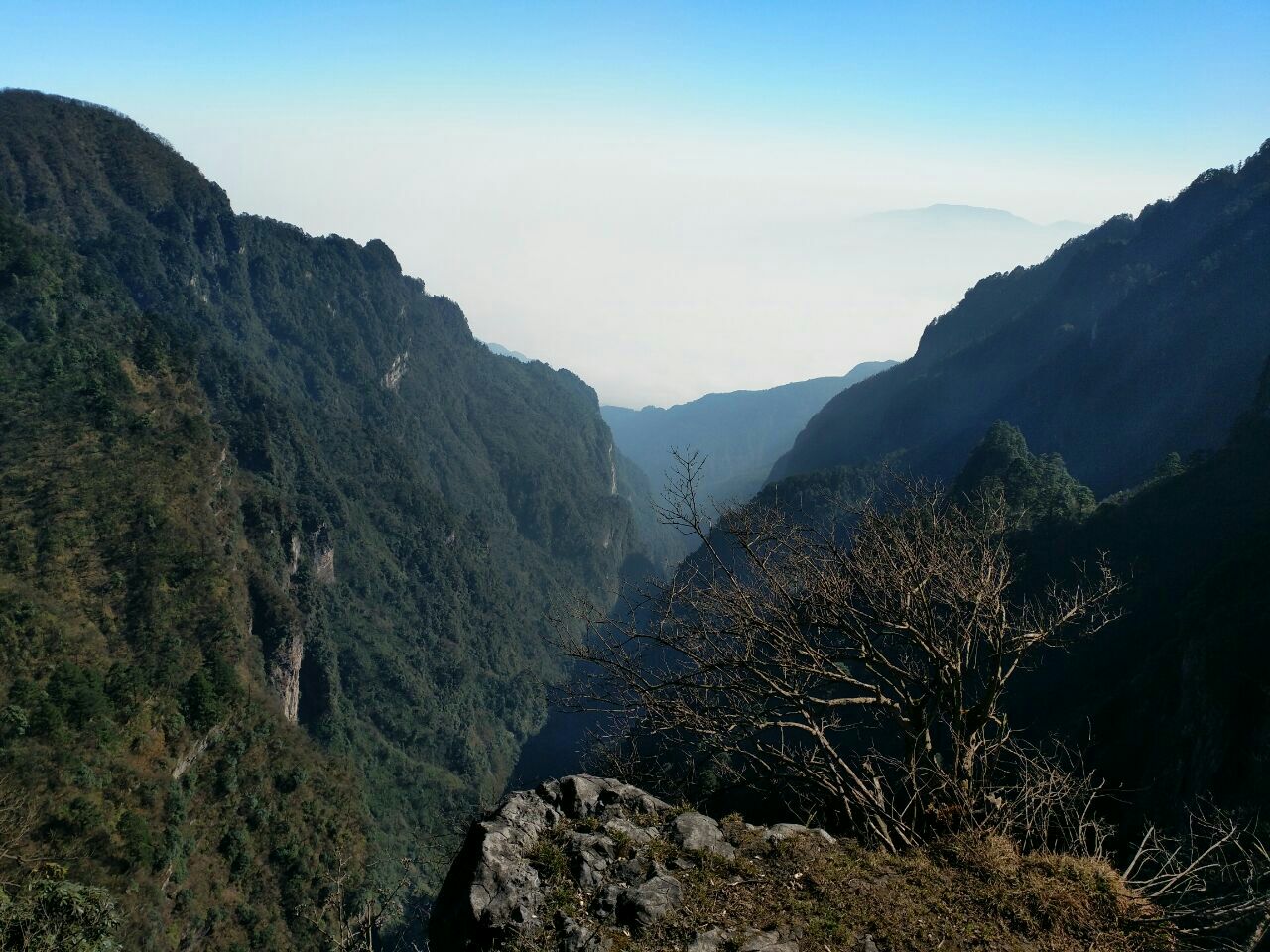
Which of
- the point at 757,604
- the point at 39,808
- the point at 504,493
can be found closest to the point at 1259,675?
the point at 757,604

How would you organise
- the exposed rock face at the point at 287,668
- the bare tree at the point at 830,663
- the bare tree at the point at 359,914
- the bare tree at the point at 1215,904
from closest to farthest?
the bare tree at the point at 1215,904 < the bare tree at the point at 830,663 < the bare tree at the point at 359,914 < the exposed rock face at the point at 287,668

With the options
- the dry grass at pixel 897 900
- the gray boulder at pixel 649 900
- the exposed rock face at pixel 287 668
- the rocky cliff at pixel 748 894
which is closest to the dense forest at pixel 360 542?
the rocky cliff at pixel 748 894

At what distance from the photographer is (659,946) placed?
6.54 m

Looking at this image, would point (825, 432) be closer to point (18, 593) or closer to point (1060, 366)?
point (1060, 366)

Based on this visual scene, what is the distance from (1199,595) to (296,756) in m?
48.4

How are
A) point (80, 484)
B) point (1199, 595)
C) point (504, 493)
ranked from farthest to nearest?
point (504, 493)
point (80, 484)
point (1199, 595)

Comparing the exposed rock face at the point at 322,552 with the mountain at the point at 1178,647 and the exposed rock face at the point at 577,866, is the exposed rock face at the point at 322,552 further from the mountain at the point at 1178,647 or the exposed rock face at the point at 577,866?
the exposed rock face at the point at 577,866

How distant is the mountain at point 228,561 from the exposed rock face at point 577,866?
13.0 ft

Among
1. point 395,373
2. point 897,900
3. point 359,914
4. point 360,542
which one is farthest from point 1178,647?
point 395,373

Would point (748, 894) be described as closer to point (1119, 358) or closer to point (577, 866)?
point (577, 866)

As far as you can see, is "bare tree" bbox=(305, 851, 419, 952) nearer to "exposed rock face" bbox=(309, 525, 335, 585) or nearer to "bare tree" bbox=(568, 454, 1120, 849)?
"bare tree" bbox=(568, 454, 1120, 849)

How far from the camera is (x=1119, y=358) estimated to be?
279 feet

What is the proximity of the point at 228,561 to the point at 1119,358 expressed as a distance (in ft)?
312

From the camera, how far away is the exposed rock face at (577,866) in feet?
22.3
